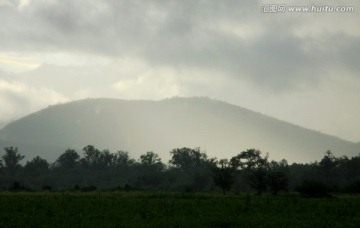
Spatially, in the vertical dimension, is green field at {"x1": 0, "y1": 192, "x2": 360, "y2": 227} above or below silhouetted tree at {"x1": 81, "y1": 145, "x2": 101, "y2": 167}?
below

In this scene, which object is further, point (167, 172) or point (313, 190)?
point (167, 172)

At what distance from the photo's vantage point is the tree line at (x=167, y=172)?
396 ft

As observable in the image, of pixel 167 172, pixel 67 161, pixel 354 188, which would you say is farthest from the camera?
pixel 67 161

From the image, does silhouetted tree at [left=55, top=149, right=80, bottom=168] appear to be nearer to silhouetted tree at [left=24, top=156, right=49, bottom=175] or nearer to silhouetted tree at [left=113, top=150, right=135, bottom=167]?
silhouetted tree at [left=24, top=156, right=49, bottom=175]

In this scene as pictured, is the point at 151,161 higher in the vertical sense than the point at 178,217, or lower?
higher

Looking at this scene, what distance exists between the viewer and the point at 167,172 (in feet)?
524

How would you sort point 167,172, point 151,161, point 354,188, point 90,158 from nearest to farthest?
point 354,188
point 167,172
point 151,161
point 90,158

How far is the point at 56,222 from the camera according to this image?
28.5 metres

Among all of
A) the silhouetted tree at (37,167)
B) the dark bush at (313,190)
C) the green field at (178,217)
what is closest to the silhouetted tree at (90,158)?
the silhouetted tree at (37,167)

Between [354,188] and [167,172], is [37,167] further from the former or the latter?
[354,188]

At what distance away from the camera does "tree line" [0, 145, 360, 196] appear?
121 metres

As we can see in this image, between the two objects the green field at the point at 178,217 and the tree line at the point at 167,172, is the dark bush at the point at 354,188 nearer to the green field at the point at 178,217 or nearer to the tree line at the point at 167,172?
the tree line at the point at 167,172

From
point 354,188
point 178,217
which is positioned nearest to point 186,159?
point 354,188

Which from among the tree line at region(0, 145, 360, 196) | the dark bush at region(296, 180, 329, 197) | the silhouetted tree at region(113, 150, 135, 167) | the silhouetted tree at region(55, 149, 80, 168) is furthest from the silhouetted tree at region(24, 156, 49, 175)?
the dark bush at region(296, 180, 329, 197)
